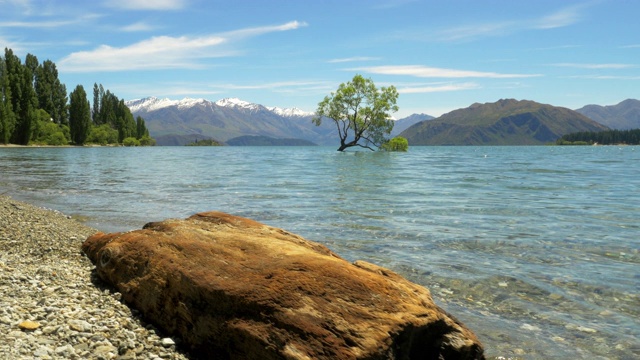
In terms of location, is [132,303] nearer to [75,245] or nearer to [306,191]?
[75,245]

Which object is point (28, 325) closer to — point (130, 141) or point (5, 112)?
point (5, 112)

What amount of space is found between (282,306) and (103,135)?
16292 cm

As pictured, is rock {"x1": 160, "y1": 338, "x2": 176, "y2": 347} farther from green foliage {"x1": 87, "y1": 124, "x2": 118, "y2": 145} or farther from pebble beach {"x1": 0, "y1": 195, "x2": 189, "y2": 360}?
green foliage {"x1": 87, "y1": 124, "x2": 118, "y2": 145}

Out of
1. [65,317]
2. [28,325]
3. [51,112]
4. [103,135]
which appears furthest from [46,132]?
[28,325]

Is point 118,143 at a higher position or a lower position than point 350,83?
lower

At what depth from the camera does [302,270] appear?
5.48 m

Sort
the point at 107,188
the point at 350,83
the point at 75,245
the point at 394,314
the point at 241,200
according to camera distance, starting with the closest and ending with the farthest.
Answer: the point at 394,314
the point at 75,245
the point at 241,200
the point at 107,188
the point at 350,83

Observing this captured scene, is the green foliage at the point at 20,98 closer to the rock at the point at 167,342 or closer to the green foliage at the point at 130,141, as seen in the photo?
the green foliage at the point at 130,141

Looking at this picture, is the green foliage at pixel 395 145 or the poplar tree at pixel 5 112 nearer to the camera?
the green foliage at pixel 395 145

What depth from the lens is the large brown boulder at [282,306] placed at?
15.8ft

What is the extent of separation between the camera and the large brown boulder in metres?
4.81

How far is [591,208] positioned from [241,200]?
14.6 meters

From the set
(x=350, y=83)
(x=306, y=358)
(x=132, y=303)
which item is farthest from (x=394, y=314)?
(x=350, y=83)

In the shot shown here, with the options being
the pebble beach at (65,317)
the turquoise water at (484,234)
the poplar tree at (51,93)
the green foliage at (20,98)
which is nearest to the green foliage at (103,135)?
the poplar tree at (51,93)
